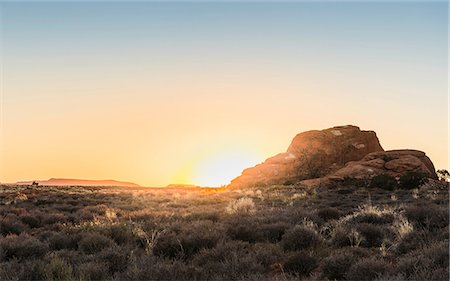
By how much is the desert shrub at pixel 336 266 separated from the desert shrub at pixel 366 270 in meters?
0.27

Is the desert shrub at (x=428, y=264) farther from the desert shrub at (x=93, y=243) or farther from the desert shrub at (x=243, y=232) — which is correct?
the desert shrub at (x=93, y=243)

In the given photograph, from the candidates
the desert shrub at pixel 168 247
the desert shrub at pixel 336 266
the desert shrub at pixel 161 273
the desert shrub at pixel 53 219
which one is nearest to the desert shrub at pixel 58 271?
the desert shrub at pixel 161 273

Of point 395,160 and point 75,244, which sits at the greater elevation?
point 395,160

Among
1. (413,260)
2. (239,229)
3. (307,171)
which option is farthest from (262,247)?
(307,171)

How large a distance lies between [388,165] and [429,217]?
129 ft

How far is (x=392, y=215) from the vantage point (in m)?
12.7

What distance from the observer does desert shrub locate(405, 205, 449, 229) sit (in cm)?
1042

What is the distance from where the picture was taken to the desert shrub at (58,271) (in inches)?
253

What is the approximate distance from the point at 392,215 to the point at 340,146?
5041 cm

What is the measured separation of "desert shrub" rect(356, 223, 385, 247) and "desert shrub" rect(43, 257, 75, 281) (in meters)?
6.40

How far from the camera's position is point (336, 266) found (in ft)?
22.0

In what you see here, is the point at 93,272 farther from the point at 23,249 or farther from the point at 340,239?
the point at 340,239

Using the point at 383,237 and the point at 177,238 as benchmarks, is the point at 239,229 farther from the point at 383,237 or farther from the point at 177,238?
the point at 383,237

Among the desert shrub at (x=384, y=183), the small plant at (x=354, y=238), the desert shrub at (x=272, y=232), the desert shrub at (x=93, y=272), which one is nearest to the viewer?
the desert shrub at (x=93, y=272)
